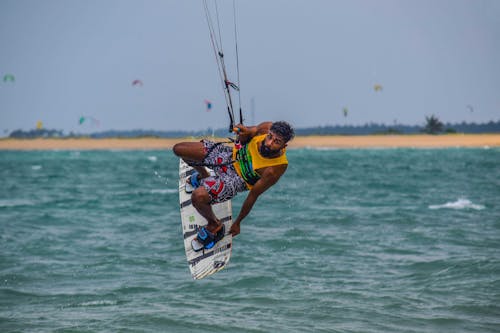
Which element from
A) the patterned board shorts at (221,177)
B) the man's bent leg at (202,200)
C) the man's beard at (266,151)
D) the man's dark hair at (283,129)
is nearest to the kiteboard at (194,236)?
the man's bent leg at (202,200)

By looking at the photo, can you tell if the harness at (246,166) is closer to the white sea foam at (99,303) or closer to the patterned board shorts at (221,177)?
the patterned board shorts at (221,177)

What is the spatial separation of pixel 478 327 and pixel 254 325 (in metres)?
3.07

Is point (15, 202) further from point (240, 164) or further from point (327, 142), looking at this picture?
point (327, 142)

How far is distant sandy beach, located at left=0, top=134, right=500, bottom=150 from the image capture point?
147m

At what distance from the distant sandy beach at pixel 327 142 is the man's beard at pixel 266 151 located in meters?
134

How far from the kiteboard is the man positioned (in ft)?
1.54

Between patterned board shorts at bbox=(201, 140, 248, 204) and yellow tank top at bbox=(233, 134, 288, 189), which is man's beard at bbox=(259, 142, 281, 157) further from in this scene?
patterned board shorts at bbox=(201, 140, 248, 204)

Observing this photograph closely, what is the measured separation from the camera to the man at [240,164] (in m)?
7.92

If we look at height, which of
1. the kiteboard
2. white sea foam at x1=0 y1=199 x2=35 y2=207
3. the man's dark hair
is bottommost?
white sea foam at x1=0 y1=199 x2=35 y2=207

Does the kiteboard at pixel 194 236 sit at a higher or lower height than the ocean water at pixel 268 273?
higher

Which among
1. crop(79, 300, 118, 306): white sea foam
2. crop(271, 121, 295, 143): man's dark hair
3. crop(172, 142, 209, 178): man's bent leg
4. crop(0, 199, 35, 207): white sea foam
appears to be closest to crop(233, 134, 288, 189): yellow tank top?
crop(271, 121, 295, 143): man's dark hair

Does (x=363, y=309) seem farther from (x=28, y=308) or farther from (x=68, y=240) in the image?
(x=68, y=240)

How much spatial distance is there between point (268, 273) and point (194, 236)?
3.93 metres

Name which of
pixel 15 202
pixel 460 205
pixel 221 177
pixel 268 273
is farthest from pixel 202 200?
pixel 15 202
